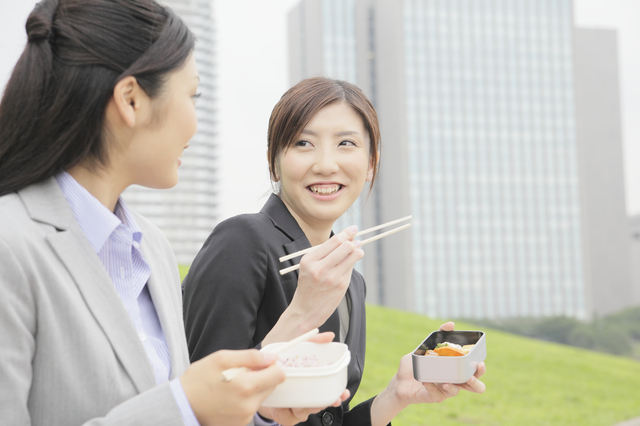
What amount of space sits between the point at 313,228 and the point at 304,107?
43cm

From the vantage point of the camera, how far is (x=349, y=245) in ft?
4.40

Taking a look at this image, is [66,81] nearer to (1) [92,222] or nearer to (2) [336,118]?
(1) [92,222]

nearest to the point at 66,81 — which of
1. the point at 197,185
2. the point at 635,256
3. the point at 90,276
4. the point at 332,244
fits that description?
the point at 90,276

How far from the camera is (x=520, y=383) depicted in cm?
946

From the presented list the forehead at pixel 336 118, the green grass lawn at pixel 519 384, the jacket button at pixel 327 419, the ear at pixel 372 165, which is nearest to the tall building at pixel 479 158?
the green grass lawn at pixel 519 384

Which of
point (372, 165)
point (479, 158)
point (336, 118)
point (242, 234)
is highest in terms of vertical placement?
point (479, 158)

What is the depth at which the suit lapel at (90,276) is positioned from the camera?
987mm

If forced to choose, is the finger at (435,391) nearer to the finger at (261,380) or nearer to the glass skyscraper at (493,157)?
the finger at (261,380)

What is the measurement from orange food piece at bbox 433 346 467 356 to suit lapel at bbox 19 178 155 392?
2.62 feet

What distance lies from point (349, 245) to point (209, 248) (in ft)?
1.58

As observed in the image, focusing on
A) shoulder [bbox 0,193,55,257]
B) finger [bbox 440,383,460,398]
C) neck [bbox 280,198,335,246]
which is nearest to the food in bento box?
finger [bbox 440,383,460,398]

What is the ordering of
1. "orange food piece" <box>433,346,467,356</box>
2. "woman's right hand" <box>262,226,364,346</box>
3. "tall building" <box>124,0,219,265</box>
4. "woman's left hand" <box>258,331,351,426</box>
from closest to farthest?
"woman's left hand" <box>258,331,351,426</box> < "woman's right hand" <box>262,226,364,346</box> < "orange food piece" <box>433,346,467,356</box> < "tall building" <box>124,0,219,265</box>

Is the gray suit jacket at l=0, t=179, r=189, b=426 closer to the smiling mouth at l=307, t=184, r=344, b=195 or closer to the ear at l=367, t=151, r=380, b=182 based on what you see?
the smiling mouth at l=307, t=184, r=344, b=195

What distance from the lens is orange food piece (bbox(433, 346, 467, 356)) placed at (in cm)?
146
